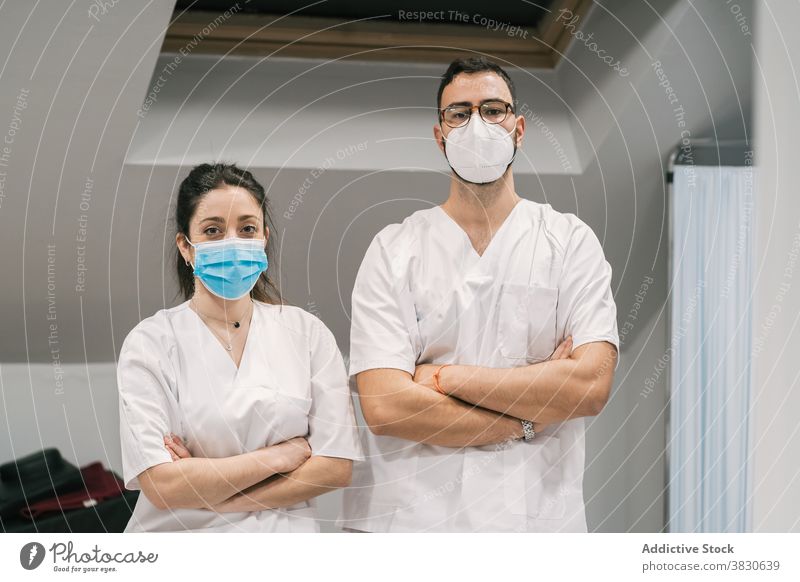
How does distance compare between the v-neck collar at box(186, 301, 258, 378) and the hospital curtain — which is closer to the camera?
the v-neck collar at box(186, 301, 258, 378)

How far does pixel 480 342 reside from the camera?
52.1 inches

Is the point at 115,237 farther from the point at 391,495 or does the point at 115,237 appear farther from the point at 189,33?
the point at 391,495

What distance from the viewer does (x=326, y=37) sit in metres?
1.42

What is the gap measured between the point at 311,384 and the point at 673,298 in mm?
576

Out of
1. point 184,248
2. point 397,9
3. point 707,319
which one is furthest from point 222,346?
point 707,319

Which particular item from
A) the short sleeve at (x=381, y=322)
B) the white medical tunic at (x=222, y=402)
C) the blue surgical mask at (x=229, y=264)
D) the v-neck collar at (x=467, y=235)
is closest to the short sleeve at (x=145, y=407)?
the white medical tunic at (x=222, y=402)

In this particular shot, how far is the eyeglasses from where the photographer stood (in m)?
1.33

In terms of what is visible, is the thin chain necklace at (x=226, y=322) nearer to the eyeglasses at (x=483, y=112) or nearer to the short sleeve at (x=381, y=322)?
the short sleeve at (x=381, y=322)

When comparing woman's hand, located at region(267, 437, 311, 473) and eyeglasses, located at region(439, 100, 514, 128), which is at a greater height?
eyeglasses, located at region(439, 100, 514, 128)

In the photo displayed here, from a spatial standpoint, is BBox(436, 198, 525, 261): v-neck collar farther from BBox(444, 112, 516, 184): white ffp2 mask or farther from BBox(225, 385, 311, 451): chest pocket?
BBox(225, 385, 311, 451): chest pocket

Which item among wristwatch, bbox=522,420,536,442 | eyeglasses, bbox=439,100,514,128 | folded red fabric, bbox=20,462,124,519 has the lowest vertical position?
folded red fabric, bbox=20,462,124,519

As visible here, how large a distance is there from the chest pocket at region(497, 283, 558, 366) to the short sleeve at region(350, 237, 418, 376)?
13 centimetres

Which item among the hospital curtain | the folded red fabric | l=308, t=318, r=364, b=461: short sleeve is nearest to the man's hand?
l=308, t=318, r=364, b=461: short sleeve

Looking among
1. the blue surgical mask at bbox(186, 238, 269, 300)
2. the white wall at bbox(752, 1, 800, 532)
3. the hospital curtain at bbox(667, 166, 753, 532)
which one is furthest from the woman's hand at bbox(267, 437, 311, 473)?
the white wall at bbox(752, 1, 800, 532)
